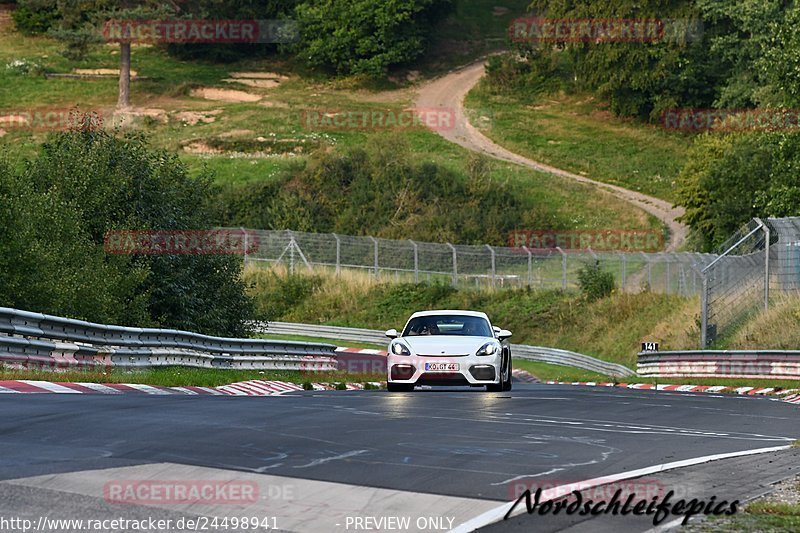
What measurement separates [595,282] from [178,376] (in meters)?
29.9

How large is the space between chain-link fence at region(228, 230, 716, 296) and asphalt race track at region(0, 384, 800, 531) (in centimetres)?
3236

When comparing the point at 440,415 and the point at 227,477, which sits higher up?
the point at 227,477

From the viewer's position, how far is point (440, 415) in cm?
1530

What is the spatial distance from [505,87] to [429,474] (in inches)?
3692

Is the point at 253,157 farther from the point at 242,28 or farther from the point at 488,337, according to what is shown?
the point at 488,337

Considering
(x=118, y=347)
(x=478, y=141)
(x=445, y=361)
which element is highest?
(x=478, y=141)

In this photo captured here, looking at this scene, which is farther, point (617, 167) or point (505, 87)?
point (505, 87)

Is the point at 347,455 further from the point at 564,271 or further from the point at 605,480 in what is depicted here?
the point at 564,271

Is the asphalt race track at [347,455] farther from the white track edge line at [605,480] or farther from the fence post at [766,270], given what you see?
the fence post at [766,270]

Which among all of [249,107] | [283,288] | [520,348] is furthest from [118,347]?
[249,107]

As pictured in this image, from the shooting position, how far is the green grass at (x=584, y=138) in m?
84.7

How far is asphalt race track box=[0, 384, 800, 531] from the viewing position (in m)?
8.46

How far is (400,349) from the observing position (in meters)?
21.0

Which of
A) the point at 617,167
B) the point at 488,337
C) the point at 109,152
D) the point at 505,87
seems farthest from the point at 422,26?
the point at 488,337
